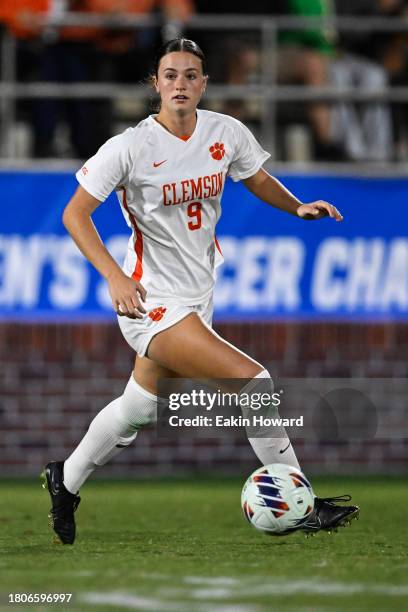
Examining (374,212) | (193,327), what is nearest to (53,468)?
(193,327)

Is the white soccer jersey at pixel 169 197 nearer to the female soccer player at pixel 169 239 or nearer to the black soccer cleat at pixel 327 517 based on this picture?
the female soccer player at pixel 169 239

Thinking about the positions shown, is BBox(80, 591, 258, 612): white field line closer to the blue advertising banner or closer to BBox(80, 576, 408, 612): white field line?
BBox(80, 576, 408, 612): white field line

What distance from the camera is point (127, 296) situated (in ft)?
19.6

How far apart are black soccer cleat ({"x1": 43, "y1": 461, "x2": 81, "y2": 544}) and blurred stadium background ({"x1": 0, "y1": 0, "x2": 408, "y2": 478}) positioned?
4.35 meters

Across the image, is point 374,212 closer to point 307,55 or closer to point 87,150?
point 307,55

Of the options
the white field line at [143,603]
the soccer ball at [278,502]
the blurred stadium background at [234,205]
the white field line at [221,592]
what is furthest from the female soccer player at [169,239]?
the blurred stadium background at [234,205]

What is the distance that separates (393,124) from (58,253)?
291 cm

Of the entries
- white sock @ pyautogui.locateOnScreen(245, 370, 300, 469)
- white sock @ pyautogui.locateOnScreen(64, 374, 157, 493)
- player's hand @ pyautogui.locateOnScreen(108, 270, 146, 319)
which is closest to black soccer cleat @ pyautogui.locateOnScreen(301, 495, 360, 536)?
white sock @ pyautogui.locateOnScreen(245, 370, 300, 469)

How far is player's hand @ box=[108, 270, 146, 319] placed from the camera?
5969 millimetres

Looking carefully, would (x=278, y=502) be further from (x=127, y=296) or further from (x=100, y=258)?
(x=100, y=258)

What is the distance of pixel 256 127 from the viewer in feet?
38.9

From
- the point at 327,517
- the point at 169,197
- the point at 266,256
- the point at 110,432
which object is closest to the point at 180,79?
the point at 169,197

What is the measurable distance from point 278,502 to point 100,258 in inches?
50.2

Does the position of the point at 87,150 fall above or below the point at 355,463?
above
